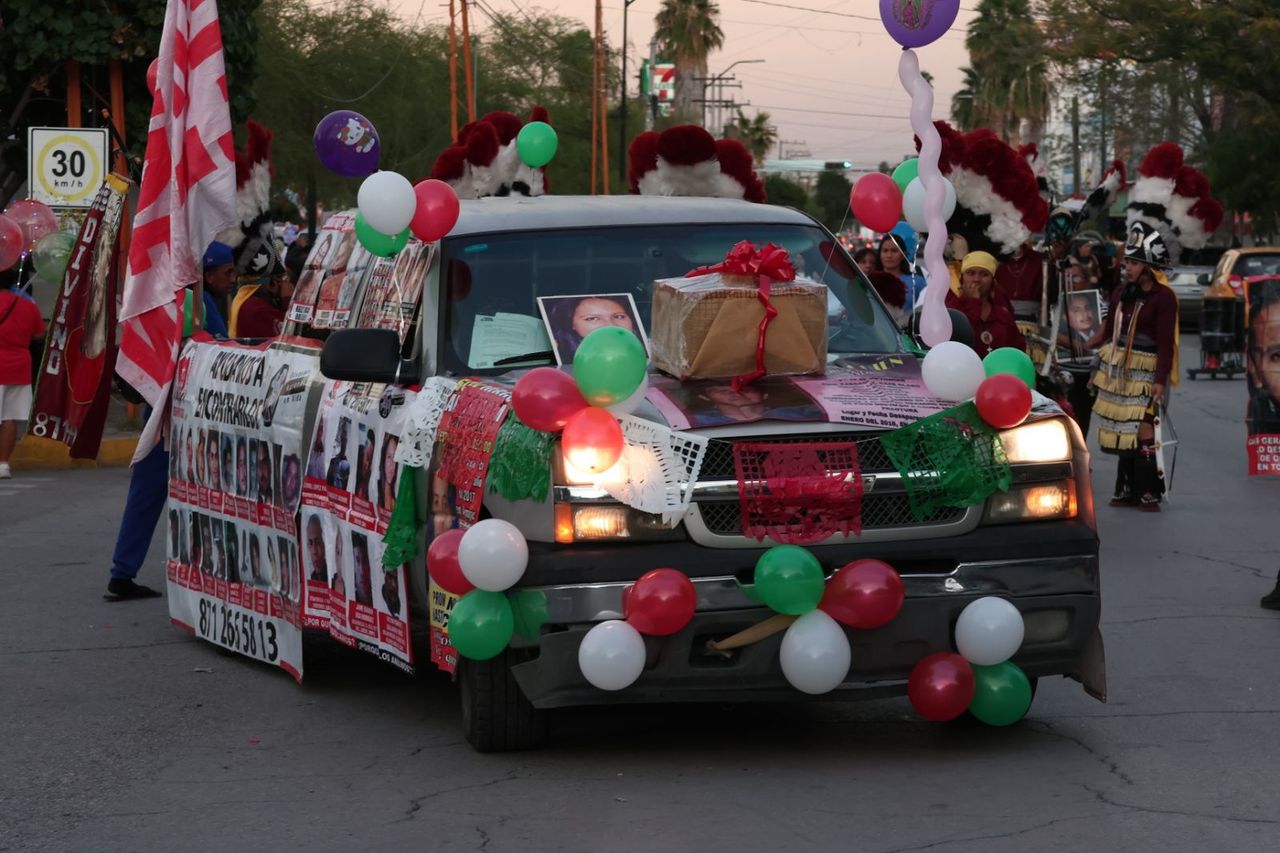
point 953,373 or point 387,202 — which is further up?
point 387,202

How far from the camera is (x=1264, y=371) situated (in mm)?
10188

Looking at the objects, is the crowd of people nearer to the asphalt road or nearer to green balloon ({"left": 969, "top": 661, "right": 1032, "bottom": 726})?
the asphalt road

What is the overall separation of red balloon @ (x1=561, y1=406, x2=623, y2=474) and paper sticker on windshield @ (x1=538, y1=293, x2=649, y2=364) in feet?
3.45

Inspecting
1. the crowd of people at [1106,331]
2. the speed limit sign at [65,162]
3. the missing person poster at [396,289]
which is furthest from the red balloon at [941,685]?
the speed limit sign at [65,162]

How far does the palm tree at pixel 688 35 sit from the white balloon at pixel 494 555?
293 feet

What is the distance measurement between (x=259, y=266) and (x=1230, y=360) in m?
19.8

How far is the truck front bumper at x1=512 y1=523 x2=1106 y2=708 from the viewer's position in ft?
19.8

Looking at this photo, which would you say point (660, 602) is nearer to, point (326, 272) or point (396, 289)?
point (396, 289)

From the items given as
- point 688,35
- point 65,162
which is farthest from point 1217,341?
point 688,35

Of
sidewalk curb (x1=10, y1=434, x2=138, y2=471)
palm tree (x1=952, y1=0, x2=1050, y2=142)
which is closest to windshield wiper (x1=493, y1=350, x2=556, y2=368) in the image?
sidewalk curb (x1=10, y1=434, x2=138, y2=471)

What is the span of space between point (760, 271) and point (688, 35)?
3604 inches

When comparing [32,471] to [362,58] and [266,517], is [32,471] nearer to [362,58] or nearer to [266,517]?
[266,517]

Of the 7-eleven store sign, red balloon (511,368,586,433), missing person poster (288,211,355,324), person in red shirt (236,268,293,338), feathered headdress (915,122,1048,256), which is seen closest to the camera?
red balloon (511,368,586,433)

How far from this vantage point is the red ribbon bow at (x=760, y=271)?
655 centimetres
